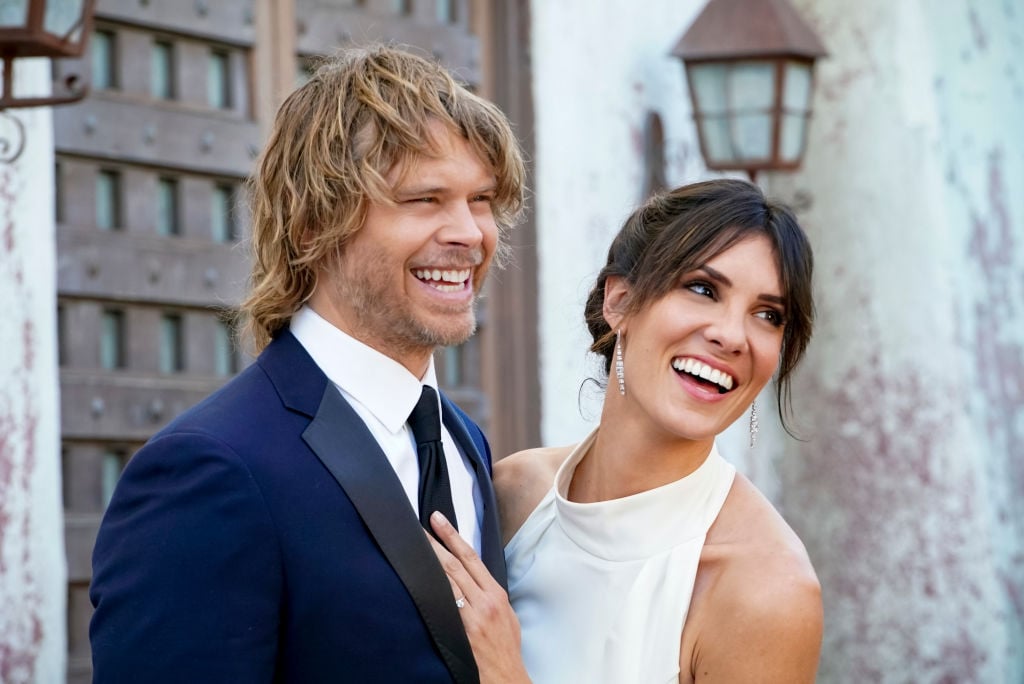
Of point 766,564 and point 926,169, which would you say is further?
point 926,169

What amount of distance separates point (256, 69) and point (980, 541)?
3.92 metres

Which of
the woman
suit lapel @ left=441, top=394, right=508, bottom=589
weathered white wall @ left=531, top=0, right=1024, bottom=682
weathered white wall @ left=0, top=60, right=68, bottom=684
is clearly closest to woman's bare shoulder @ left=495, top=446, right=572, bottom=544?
the woman

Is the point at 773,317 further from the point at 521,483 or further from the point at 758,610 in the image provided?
the point at 521,483

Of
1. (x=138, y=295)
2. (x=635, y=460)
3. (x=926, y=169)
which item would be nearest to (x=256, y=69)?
(x=138, y=295)

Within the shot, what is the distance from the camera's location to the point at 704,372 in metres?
3.16

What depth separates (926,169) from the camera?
7.61 m

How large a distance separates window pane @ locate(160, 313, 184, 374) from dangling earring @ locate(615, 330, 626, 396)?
2.10 meters

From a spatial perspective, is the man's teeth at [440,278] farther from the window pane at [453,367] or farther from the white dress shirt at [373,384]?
the window pane at [453,367]

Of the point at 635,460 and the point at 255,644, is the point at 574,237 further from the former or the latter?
the point at 255,644

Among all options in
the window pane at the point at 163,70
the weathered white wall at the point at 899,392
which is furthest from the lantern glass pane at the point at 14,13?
the weathered white wall at the point at 899,392

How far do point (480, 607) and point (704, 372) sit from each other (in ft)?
2.23

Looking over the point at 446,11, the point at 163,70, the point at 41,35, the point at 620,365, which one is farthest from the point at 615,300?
the point at 446,11

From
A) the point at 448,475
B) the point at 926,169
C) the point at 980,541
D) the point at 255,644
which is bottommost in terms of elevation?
the point at 980,541

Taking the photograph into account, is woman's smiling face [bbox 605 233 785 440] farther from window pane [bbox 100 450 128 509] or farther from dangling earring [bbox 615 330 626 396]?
window pane [bbox 100 450 128 509]
